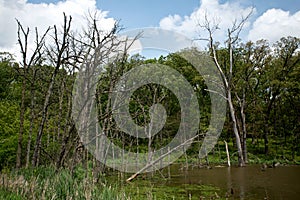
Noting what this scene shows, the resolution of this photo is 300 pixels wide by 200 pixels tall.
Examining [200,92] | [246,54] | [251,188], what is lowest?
[251,188]

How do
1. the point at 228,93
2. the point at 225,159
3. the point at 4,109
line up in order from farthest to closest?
the point at 225,159 < the point at 228,93 < the point at 4,109

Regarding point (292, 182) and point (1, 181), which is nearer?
point (1, 181)

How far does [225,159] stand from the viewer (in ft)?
67.5

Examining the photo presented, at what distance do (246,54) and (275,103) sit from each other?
4513 mm

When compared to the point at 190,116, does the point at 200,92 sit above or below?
above

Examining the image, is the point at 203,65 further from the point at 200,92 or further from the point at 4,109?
the point at 4,109

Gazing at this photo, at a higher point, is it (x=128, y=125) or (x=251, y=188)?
(x=128, y=125)

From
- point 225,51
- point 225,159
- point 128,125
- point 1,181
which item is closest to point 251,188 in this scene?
point 1,181

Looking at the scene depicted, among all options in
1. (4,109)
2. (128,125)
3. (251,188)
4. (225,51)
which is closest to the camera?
(251,188)

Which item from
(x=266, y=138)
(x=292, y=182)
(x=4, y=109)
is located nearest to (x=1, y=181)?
(x=4, y=109)

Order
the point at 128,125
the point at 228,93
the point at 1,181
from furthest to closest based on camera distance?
the point at 228,93
the point at 128,125
the point at 1,181

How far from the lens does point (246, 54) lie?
21.6m

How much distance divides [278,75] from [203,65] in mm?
4579

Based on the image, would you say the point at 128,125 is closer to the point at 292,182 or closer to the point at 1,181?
the point at 292,182
